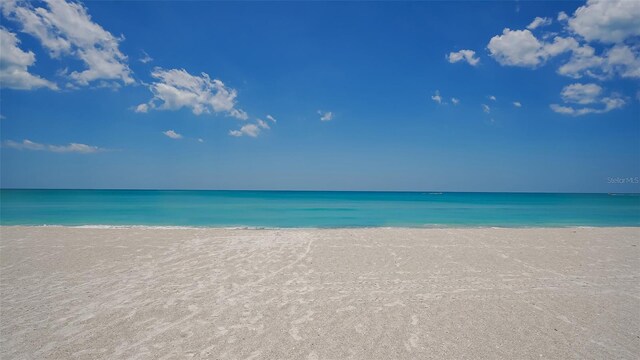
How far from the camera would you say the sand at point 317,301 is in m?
5.04

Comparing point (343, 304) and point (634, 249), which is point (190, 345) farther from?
point (634, 249)

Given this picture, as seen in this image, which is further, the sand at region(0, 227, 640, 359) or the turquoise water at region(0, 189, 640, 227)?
the turquoise water at region(0, 189, 640, 227)

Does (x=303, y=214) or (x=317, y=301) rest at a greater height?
(x=317, y=301)

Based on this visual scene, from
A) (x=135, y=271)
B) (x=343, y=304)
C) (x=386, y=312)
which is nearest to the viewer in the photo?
(x=386, y=312)

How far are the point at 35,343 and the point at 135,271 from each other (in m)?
3.86

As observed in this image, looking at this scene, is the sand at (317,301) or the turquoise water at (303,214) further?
the turquoise water at (303,214)

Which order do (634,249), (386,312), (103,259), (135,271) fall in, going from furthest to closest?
1. (634,249)
2. (103,259)
3. (135,271)
4. (386,312)

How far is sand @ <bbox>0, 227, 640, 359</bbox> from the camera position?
198 inches

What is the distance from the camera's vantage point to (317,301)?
6.79 m

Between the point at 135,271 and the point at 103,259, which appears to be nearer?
the point at 135,271

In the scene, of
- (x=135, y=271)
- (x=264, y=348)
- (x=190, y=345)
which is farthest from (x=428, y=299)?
(x=135, y=271)

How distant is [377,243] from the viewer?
12.9 meters

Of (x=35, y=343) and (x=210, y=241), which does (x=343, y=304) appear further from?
(x=210, y=241)

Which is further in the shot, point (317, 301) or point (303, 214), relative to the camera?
point (303, 214)
